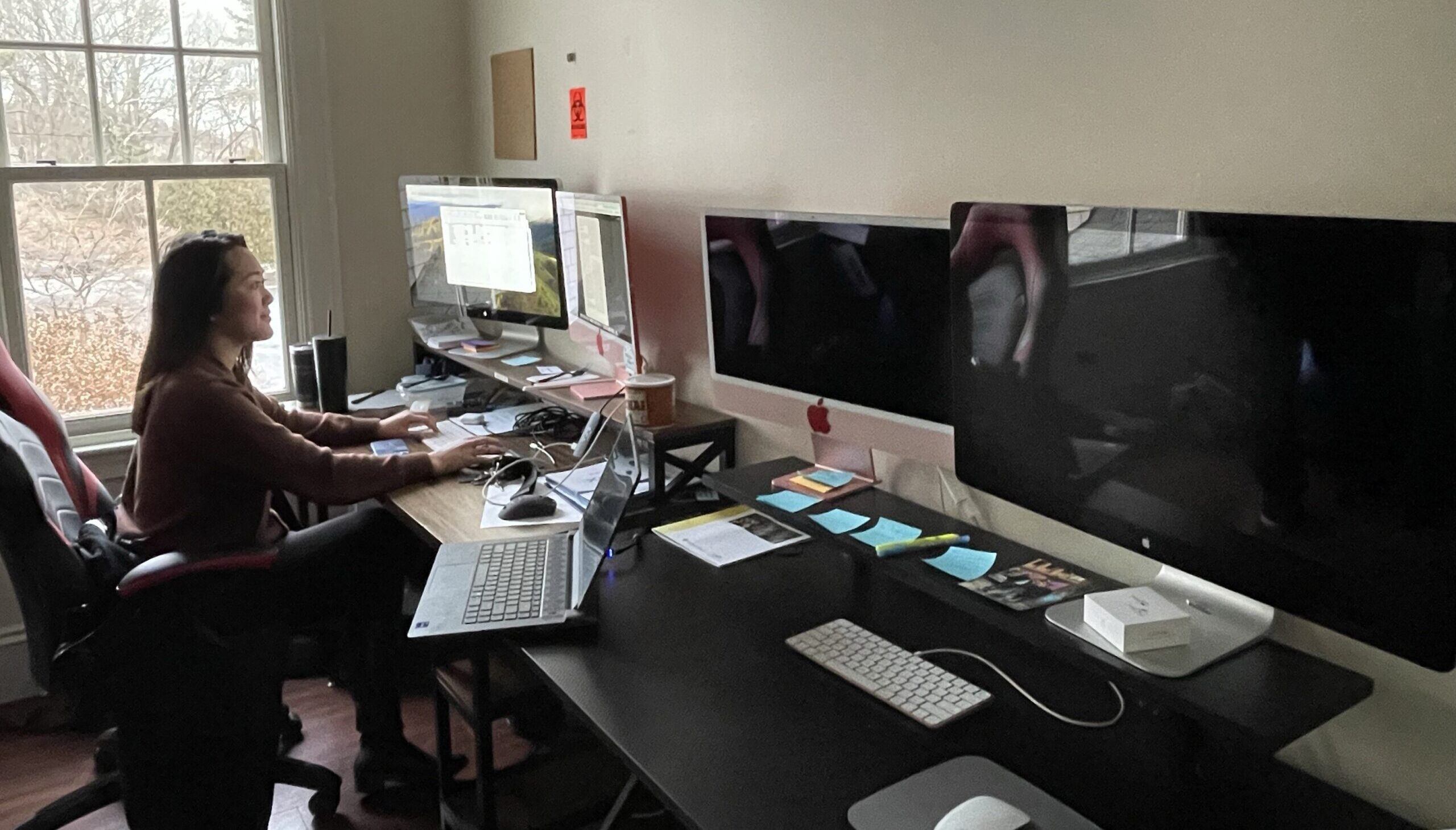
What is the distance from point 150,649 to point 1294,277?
2078 mm

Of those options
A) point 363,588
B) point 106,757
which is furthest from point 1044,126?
point 106,757

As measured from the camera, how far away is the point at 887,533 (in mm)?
1653

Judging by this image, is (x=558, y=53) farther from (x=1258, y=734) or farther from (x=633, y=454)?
(x=1258, y=734)

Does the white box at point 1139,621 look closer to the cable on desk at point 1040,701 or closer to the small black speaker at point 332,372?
the cable on desk at point 1040,701

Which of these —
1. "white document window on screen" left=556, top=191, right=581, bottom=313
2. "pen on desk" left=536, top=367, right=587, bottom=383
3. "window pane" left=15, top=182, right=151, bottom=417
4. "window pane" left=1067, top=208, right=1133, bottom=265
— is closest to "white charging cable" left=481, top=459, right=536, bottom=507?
"pen on desk" left=536, top=367, right=587, bottom=383

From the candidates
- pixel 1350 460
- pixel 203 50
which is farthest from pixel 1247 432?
pixel 203 50

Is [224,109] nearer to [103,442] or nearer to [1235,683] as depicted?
[103,442]

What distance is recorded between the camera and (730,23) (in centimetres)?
213

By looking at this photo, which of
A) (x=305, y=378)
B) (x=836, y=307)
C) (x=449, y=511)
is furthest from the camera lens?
(x=305, y=378)

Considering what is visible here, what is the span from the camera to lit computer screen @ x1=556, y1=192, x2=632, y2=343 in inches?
91.2

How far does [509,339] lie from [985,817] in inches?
95.0

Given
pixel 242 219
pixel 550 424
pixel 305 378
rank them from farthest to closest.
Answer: pixel 242 219 < pixel 305 378 < pixel 550 424

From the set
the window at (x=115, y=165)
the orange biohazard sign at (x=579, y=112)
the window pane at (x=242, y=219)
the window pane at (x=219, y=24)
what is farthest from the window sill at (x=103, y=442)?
the orange biohazard sign at (x=579, y=112)

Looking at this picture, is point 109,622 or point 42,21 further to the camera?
point 42,21
